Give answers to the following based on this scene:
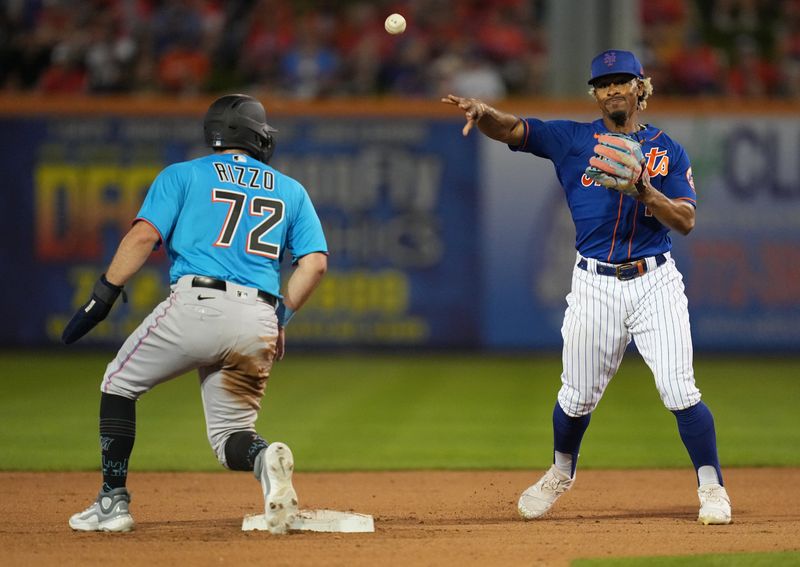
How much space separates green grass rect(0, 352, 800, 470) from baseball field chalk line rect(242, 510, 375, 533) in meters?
2.33

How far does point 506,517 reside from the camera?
6.14 meters

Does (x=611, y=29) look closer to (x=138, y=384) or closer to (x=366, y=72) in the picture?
(x=366, y=72)

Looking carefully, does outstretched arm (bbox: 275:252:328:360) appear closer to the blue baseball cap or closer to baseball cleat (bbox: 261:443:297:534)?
baseball cleat (bbox: 261:443:297:534)

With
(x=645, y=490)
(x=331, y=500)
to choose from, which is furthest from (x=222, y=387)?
(x=645, y=490)

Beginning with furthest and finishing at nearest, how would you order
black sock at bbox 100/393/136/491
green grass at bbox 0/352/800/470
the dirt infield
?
green grass at bbox 0/352/800/470
black sock at bbox 100/393/136/491
the dirt infield

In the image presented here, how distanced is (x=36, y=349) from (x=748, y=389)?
854cm

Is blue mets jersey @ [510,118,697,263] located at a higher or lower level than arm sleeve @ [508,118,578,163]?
lower

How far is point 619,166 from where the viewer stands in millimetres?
5359

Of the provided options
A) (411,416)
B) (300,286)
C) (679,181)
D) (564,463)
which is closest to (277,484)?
(300,286)

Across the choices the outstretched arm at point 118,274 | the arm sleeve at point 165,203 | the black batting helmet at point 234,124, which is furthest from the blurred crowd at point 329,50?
the outstretched arm at point 118,274

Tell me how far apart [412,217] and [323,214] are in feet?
3.56

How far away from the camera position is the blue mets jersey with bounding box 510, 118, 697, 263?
577 cm

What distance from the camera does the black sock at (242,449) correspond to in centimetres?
521

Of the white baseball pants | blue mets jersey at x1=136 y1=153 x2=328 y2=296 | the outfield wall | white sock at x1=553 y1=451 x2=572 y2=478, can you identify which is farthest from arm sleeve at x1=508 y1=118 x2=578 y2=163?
the outfield wall
